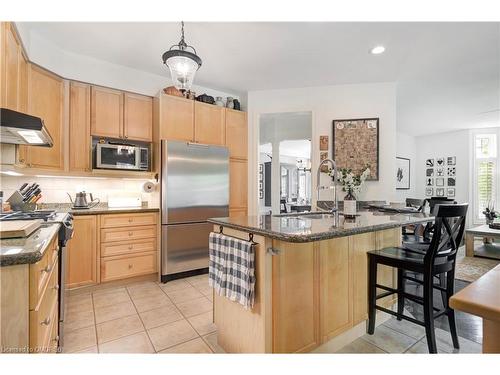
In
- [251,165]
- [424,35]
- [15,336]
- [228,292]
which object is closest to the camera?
[15,336]

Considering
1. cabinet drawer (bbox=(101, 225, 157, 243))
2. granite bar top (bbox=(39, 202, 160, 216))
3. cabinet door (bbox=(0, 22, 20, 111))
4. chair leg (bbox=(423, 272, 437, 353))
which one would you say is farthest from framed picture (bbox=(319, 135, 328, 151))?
cabinet door (bbox=(0, 22, 20, 111))

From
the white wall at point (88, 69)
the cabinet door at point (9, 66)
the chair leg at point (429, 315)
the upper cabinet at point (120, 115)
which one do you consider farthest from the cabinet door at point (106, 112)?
the chair leg at point (429, 315)

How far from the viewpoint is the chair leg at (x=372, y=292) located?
73.9 inches

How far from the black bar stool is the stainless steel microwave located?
274 centimetres

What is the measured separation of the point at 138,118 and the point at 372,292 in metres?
3.19

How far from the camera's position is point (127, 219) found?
293 centimetres

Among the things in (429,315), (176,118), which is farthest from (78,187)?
(429,315)

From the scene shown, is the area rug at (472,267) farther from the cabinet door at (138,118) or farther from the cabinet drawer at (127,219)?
the cabinet door at (138,118)

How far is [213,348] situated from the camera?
5.79 ft

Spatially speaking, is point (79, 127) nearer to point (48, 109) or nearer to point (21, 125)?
point (48, 109)

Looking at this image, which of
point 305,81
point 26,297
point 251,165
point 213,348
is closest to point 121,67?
point 251,165
